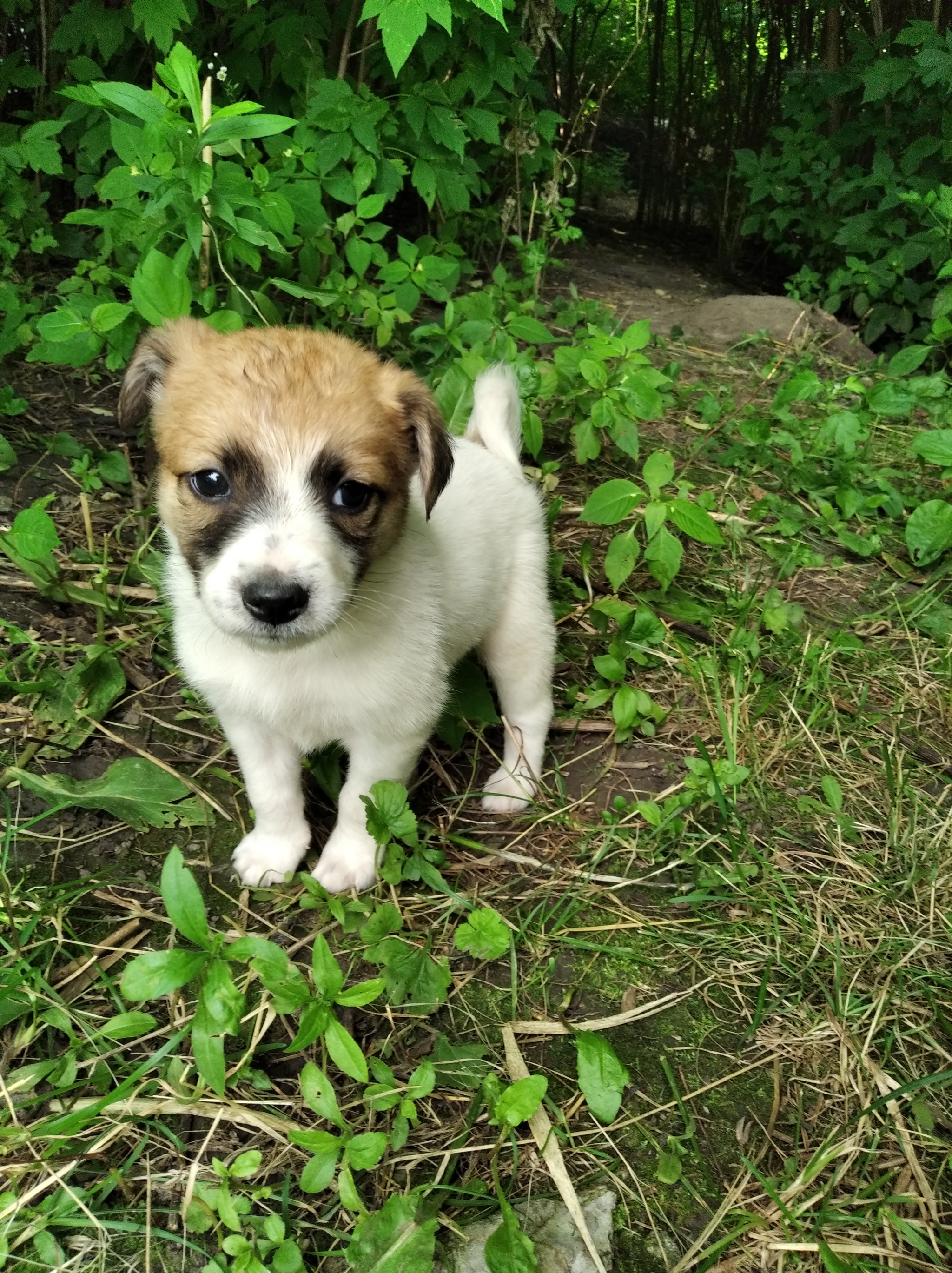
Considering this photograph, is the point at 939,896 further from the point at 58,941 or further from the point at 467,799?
the point at 58,941

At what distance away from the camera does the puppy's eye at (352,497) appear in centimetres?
214

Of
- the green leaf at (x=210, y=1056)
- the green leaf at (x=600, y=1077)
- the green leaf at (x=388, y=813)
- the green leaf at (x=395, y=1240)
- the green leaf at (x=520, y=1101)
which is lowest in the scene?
the green leaf at (x=395, y=1240)

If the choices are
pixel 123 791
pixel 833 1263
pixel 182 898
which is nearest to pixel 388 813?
pixel 182 898

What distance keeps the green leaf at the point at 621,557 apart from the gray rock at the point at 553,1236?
1922mm

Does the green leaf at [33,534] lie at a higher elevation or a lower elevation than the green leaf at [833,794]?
higher

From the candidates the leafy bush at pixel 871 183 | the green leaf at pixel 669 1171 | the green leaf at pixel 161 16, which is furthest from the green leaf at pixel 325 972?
the leafy bush at pixel 871 183

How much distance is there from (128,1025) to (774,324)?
6266mm

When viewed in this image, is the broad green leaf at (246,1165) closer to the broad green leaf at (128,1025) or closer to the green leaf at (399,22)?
the broad green leaf at (128,1025)

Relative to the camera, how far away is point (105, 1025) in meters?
1.96

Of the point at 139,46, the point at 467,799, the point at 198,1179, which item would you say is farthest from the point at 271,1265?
the point at 139,46

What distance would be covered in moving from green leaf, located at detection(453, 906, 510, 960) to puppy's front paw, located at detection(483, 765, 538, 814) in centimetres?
62

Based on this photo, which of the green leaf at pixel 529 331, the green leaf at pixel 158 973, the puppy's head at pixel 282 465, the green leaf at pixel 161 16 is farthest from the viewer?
the green leaf at pixel 529 331

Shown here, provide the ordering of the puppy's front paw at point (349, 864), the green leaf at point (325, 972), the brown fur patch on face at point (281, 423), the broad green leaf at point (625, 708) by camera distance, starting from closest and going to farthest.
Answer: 1. the green leaf at point (325, 972)
2. the brown fur patch on face at point (281, 423)
3. the puppy's front paw at point (349, 864)
4. the broad green leaf at point (625, 708)

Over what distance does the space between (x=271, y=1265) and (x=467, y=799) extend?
145 centimetres
